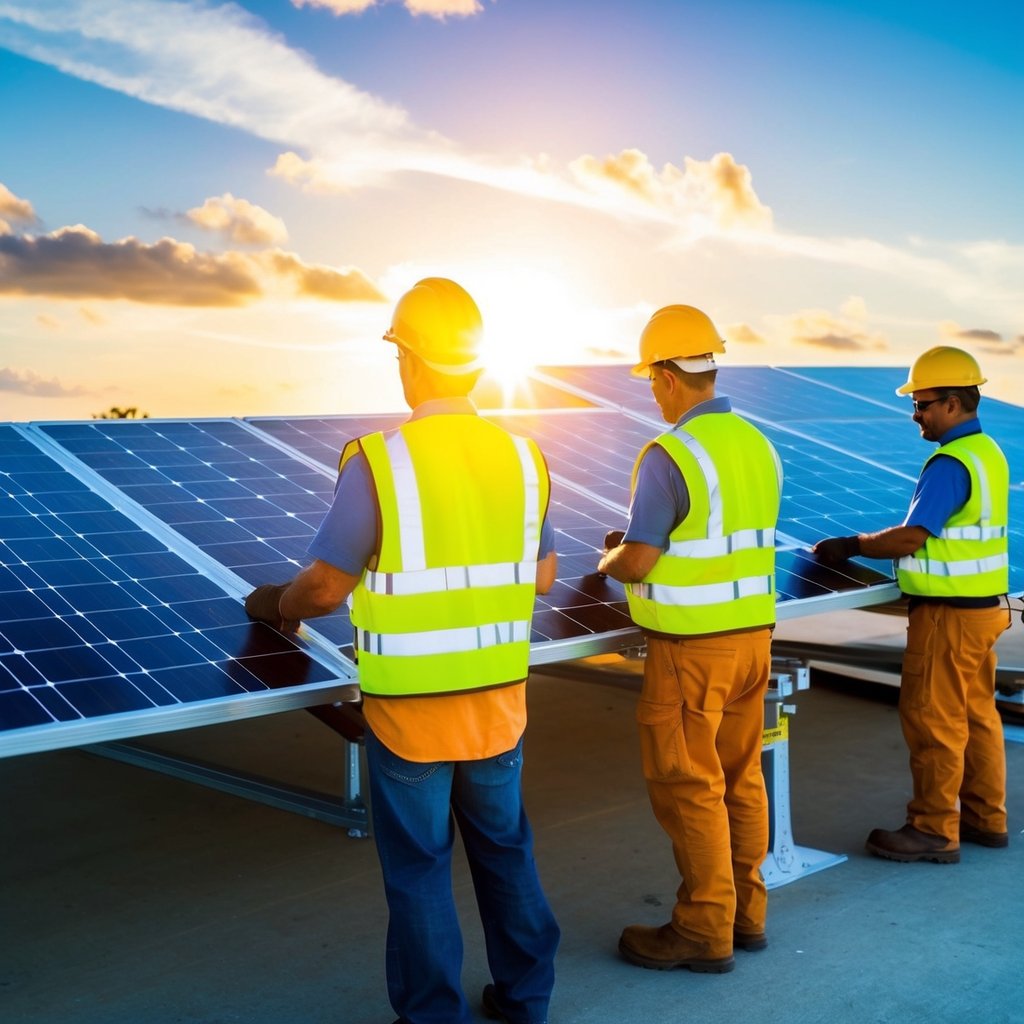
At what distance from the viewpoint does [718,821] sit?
5.00 metres

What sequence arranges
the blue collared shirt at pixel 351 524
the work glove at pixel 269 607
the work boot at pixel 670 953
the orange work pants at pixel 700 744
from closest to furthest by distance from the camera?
the blue collared shirt at pixel 351 524, the work glove at pixel 269 607, the orange work pants at pixel 700 744, the work boot at pixel 670 953

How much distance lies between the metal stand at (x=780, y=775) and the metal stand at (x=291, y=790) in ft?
7.25

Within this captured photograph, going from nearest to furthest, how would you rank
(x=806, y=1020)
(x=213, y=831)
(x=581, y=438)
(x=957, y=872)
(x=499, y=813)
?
1. (x=499, y=813)
2. (x=806, y=1020)
3. (x=957, y=872)
4. (x=213, y=831)
5. (x=581, y=438)

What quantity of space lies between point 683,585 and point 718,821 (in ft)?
3.21

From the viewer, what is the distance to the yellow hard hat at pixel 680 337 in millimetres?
5102

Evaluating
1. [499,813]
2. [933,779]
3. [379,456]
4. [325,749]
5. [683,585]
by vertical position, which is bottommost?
[325,749]

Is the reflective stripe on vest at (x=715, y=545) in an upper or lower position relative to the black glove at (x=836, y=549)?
upper

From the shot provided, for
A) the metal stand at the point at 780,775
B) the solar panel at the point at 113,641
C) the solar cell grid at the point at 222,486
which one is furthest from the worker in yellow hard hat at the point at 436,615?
the metal stand at the point at 780,775

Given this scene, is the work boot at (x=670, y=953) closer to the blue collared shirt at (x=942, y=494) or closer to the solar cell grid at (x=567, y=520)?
the solar cell grid at (x=567, y=520)

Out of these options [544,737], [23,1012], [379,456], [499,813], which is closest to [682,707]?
[499,813]

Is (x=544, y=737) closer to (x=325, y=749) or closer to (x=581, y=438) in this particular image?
(x=325, y=749)

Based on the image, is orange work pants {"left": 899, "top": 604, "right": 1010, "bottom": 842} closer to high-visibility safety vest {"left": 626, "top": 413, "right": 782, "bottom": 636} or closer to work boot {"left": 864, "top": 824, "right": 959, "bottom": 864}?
work boot {"left": 864, "top": 824, "right": 959, "bottom": 864}

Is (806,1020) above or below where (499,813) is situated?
below

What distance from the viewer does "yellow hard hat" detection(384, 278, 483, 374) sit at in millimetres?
4117
